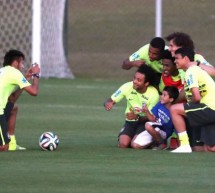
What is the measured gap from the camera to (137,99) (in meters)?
14.8

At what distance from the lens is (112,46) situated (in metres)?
32.0

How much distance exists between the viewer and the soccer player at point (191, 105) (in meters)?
13.6

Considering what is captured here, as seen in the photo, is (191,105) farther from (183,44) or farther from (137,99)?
(137,99)

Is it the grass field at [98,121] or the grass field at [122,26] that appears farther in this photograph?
the grass field at [122,26]

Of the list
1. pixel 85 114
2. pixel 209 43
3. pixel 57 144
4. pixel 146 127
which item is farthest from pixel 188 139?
pixel 209 43

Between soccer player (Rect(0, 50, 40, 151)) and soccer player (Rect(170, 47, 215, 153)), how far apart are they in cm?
174

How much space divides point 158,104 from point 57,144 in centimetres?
144

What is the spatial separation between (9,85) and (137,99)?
169 cm

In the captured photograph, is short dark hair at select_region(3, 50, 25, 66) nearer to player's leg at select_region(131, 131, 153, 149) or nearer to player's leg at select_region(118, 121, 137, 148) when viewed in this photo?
player's leg at select_region(118, 121, 137, 148)

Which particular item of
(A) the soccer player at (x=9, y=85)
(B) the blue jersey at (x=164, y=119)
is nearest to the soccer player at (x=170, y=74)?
(B) the blue jersey at (x=164, y=119)

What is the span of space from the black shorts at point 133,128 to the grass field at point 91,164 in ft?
0.79

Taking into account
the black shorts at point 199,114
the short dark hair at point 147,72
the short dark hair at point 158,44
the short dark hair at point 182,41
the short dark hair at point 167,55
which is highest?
the short dark hair at point 182,41

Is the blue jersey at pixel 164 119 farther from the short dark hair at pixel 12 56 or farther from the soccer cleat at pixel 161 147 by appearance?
the short dark hair at pixel 12 56

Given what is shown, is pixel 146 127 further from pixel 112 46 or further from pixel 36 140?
pixel 112 46
